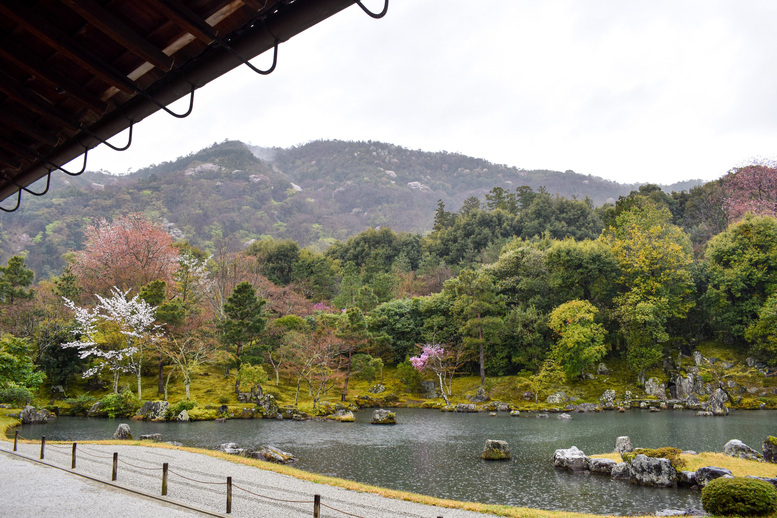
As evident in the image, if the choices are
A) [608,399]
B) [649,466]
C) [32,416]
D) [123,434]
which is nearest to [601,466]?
[649,466]

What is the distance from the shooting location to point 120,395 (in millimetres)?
25156

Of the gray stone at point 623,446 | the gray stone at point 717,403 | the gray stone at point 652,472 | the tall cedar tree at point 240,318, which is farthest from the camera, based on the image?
the tall cedar tree at point 240,318

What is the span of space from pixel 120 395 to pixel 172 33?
27.5 meters

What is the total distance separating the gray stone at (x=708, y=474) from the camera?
11.5 meters

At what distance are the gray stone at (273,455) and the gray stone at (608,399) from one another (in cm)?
2179

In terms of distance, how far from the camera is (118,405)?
24.6 metres

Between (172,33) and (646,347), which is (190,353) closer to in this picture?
(172,33)

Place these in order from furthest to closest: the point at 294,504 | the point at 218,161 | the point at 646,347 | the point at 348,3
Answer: the point at 218,161 < the point at 646,347 < the point at 294,504 < the point at 348,3

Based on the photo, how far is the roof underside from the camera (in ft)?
8.46

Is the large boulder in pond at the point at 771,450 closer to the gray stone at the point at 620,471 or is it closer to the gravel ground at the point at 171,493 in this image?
the gray stone at the point at 620,471

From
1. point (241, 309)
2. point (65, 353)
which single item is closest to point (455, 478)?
point (241, 309)

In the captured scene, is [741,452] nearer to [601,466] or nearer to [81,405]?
[601,466]

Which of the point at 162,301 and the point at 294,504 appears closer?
the point at 294,504

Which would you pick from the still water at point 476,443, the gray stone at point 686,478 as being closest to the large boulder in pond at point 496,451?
the still water at point 476,443
